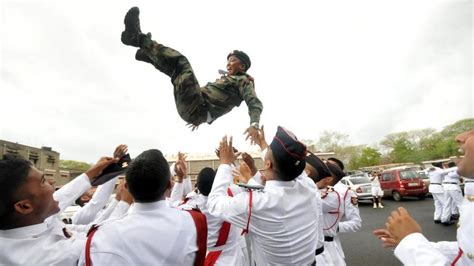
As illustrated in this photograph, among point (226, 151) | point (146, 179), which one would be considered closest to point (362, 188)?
point (226, 151)

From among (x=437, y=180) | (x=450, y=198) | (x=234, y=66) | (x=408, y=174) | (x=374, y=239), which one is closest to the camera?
(x=234, y=66)

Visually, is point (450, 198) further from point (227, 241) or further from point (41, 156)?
point (41, 156)

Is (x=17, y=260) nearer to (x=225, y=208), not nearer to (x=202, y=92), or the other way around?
(x=225, y=208)

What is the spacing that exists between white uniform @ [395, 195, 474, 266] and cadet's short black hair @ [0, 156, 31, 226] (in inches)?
80.8

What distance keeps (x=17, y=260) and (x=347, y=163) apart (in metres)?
55.2

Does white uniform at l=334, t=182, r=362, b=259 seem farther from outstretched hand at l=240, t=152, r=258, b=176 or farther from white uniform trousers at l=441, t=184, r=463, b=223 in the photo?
white uniform trousers at l=441, t=184, r=463, b=223

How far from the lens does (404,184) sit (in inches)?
569

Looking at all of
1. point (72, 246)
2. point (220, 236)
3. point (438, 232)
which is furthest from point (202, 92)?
point (438, 232)

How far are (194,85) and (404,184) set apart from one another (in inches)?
583

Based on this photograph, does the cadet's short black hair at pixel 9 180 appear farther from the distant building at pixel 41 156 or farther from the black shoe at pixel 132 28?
the distant building at pixel 41 156

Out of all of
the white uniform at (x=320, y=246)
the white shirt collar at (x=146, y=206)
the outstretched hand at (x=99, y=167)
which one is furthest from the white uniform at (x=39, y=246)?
the white uniform at (x=320, y=246)

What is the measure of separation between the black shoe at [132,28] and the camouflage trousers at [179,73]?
0.11 m

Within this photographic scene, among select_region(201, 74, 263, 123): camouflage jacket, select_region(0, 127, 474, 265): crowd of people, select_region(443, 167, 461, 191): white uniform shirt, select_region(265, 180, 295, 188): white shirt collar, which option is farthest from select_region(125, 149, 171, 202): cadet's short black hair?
select_region(443, 167, 461, 191): white uniform shirt

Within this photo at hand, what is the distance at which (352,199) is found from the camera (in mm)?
3926
